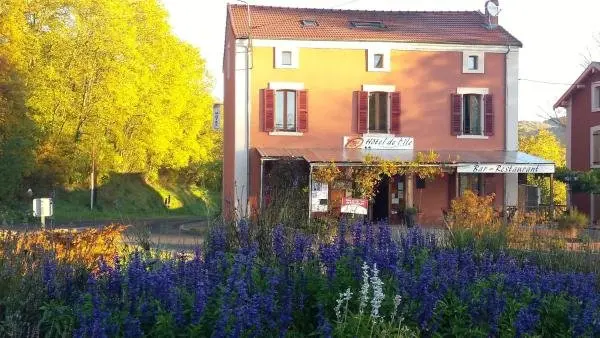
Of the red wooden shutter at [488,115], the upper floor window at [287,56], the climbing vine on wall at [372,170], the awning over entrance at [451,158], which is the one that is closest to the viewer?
the climbing vine on wall at [372,170]

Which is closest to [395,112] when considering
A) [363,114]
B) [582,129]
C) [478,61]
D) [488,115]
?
[363,114]

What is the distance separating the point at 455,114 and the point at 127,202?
2041 centimetres

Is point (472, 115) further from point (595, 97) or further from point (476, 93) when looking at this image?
point (595, 97)

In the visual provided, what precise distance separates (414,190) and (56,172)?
1836 centimetres

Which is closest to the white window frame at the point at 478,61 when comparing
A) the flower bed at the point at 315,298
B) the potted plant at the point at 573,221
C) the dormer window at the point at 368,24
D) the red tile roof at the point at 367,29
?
the red tile roof at the point at 367,29

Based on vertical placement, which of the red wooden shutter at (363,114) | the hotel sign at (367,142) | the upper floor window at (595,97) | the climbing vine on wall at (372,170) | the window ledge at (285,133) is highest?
the upper floor window at (595,97)

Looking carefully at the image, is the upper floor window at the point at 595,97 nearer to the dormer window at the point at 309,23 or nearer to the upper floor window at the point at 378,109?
the upper floor window at the point at 378,109

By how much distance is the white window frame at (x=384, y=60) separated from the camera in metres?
25.6

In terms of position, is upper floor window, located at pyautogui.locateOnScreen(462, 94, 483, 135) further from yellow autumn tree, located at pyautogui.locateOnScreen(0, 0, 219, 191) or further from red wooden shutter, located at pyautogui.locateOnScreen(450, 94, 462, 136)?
yellow autumn tree, located at pyautogui.locateOnScreen(0, 0, 219, 191)

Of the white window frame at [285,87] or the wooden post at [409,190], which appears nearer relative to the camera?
the wooden post at [409,190]

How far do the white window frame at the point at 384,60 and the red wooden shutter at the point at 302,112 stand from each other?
2500mm

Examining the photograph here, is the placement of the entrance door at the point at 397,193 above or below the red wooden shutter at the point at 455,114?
below

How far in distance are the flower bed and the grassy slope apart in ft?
94.0

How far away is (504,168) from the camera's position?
2358cm
